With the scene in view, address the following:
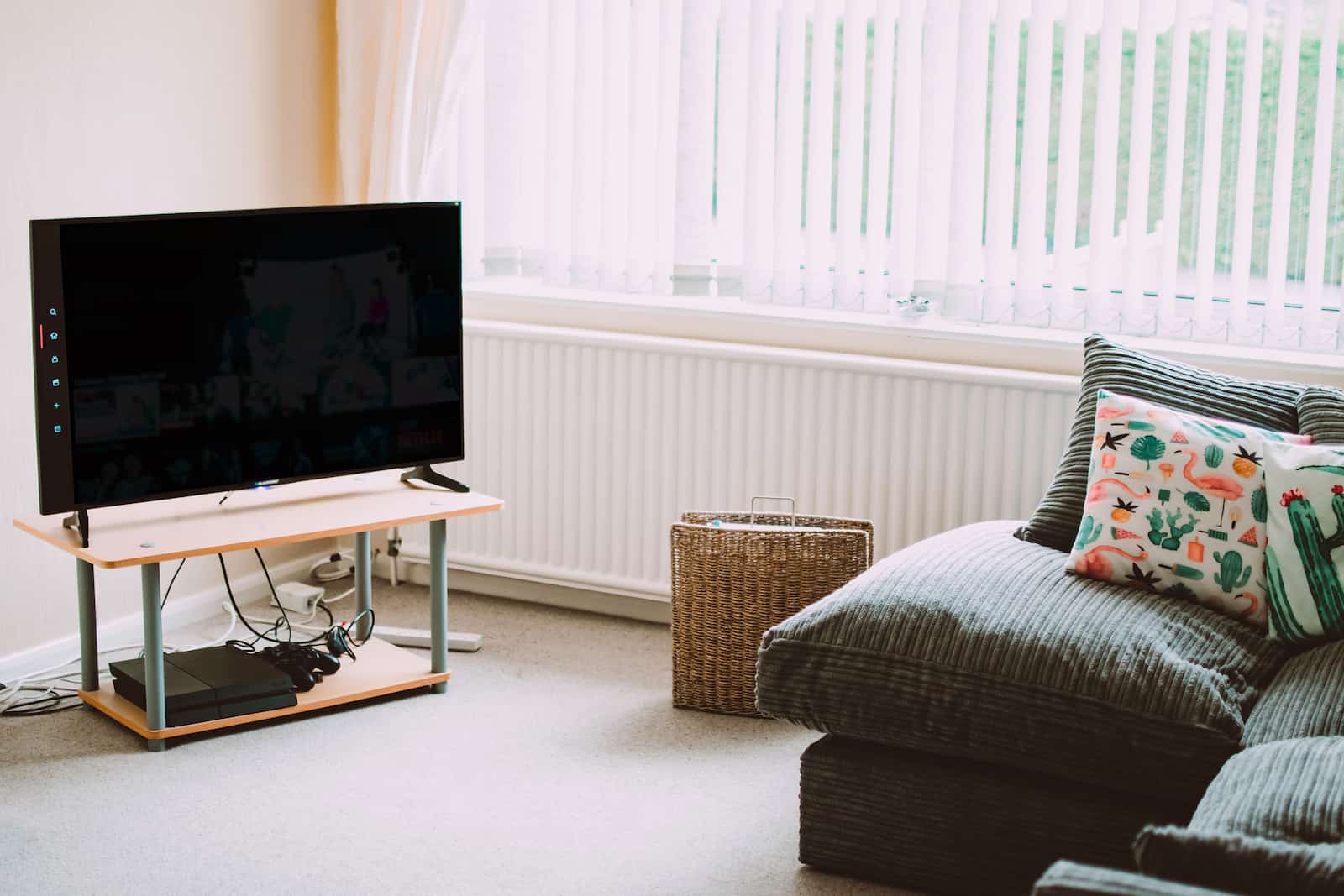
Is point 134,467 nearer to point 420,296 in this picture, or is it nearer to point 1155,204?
point 420,296

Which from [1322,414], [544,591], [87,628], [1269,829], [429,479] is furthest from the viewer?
[544,591]

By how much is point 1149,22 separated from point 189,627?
270 cm

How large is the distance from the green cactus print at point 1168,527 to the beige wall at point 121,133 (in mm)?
2112

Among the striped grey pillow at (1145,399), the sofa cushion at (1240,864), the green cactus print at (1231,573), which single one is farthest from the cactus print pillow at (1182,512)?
the sofa cushion at (1240,864)

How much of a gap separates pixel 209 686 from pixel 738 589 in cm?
113

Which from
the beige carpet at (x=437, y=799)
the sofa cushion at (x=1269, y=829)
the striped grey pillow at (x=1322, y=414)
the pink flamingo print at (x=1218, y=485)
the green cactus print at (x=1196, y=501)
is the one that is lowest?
the beige carpet at (x=437, y=799)

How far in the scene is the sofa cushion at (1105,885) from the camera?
134 cm

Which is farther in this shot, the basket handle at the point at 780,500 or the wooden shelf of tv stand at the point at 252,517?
the basket handle at the point at 780,500

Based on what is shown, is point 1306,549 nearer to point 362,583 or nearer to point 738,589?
point 738,589

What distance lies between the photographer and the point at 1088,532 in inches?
111

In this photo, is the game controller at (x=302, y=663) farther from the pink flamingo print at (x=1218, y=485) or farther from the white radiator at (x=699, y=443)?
the pink flamingo print at (x=1218, y=485)

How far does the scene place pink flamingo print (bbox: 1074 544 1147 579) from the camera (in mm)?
2777

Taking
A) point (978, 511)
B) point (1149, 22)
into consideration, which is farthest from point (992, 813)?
point (1149, 22)

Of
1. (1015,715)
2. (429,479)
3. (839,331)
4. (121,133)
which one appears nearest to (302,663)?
(429,479)
